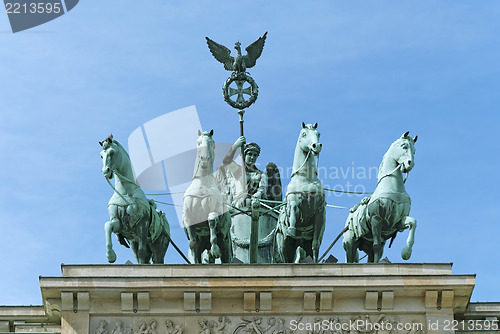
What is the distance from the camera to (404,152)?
3391 cm

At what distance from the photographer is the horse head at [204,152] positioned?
33781 millimetres

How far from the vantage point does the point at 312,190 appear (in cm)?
3388

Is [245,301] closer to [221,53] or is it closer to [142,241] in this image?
[142,241]

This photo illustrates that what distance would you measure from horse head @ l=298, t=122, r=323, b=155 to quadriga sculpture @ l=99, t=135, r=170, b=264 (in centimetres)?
333

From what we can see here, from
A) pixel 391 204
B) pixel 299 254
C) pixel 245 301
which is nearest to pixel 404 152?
pixel 391 204

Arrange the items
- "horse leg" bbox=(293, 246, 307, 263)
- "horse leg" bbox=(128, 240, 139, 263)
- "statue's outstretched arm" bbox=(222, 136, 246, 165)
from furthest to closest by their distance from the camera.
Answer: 1. "statue's outstretched arm" bbox=(222, 136, 246, 165)
2. "horse leg" bbox=(293, 246, 307, 263)
3. "horse leg" bbox=(128, 240, 139, 263)

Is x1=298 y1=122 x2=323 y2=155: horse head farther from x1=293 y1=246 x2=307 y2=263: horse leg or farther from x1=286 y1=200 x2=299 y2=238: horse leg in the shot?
x1=293 y1=246 x2=307 y2=263: horse leg

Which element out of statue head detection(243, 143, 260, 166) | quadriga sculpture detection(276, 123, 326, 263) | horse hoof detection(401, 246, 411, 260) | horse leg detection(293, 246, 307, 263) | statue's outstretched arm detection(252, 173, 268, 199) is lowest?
horse hoof detection(401, 246, 411, 260)

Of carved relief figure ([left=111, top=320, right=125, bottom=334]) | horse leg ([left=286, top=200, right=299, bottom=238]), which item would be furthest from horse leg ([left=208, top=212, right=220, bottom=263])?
carved relief figure ([left=111, top=320, right=125, bottom=334])

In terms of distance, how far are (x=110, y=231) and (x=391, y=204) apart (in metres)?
5.56

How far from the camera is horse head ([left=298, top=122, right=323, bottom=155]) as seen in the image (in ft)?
110

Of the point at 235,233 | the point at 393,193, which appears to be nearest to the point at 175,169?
the point at 235,233

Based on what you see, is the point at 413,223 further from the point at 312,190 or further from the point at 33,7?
the point at 33,7

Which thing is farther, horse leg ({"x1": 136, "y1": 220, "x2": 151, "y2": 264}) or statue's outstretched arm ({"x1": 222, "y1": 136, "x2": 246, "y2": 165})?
statue's outstretched arm ({"x1": 222, "y1": 136, "x2": 246, "y2": 165})
